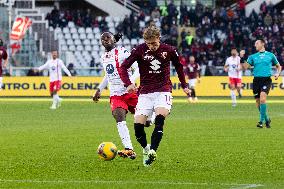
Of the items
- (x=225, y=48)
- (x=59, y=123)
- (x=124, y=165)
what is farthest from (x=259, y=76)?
(x=225, y=48)

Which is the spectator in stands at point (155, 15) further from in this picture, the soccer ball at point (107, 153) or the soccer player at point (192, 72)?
the soccer ball at point (107, 153)

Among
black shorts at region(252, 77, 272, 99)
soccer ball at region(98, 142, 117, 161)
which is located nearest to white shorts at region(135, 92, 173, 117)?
soccer ball at region(98, 142, 117, 161)

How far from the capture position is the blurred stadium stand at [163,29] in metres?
55.6

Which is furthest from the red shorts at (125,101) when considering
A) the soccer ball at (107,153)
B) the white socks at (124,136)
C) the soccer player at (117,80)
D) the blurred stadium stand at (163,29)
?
the blurred stadium stand at (163,29)

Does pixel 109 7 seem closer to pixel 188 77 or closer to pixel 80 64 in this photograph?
pixel 80 64

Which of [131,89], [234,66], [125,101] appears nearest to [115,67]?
[125,101]

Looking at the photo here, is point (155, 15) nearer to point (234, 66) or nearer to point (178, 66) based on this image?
point (234, 66)

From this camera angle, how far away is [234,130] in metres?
24.6

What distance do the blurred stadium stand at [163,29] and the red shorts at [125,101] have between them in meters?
36.2

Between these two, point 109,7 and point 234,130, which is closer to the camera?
point 234,130

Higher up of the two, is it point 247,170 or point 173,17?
point 173,17

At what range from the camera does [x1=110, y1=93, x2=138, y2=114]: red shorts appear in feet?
57.0

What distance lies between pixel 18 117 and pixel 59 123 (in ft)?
11.8

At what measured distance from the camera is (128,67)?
16125 mm
